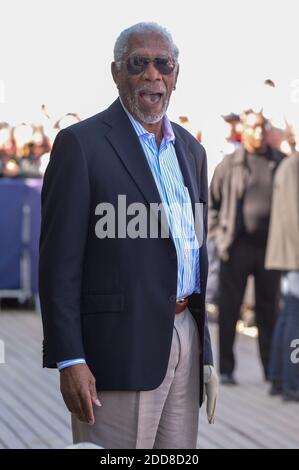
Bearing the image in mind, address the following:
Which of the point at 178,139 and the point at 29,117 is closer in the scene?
the point at 178,139

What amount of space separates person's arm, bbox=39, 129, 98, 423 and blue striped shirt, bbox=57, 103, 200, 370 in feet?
0.86

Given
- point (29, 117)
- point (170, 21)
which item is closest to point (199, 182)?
point (170, 21)

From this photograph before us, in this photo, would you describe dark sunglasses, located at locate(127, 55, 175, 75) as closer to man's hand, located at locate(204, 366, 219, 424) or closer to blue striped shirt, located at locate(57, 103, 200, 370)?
blue striped shirt, located at locate(57, 103, 200, 370)

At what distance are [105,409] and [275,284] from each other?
5.63 meters

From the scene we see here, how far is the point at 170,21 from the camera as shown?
52.5 feet

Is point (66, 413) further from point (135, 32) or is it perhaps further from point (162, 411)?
point (135, 32)

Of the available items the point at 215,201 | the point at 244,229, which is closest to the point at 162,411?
the point at 244,229

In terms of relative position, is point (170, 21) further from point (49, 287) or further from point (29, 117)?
point (49, 287)

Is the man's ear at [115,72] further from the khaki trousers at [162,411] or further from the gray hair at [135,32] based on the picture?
the khaki trousers at [162,411]

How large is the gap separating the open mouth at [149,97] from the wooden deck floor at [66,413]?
3.60 metres

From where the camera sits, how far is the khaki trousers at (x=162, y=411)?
3.15 meters

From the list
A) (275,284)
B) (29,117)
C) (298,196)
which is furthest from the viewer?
(29,117)

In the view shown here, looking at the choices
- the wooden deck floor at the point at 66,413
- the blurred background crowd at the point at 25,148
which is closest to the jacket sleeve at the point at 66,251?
the wooden deck floor at the point at 66,413
